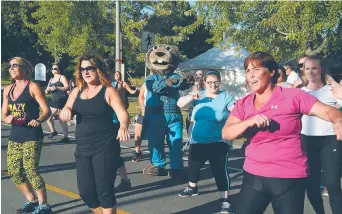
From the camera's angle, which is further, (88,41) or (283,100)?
(88,41)

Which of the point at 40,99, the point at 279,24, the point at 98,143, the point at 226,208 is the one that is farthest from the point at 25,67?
the point at 279,24

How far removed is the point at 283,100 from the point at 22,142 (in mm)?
3053

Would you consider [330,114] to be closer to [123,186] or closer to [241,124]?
[241,124]

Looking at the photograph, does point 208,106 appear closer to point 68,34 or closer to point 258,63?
point 258,63

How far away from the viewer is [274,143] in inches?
135

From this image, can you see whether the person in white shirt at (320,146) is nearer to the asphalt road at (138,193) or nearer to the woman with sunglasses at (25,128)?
the asphalt road at (138,193)

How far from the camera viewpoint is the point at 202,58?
2258cm

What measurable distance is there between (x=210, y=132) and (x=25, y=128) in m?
2.10

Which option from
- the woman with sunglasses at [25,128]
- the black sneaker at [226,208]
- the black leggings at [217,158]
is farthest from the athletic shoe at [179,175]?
the woman with sunglasses at [25,128]

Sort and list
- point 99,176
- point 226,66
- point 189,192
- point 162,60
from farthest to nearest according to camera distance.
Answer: point 226,66 < point 162,60 < point 189,192 < point 99,176

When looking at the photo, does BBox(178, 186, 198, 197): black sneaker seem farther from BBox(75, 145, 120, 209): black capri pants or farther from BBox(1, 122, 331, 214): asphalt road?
BBox(75, 145, 120, 209): black capri pants

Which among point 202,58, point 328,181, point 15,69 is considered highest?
point 202,58

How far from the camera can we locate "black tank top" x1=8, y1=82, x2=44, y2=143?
5.27 metres

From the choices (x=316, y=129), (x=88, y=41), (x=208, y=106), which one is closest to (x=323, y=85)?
(x=316, y=129)
